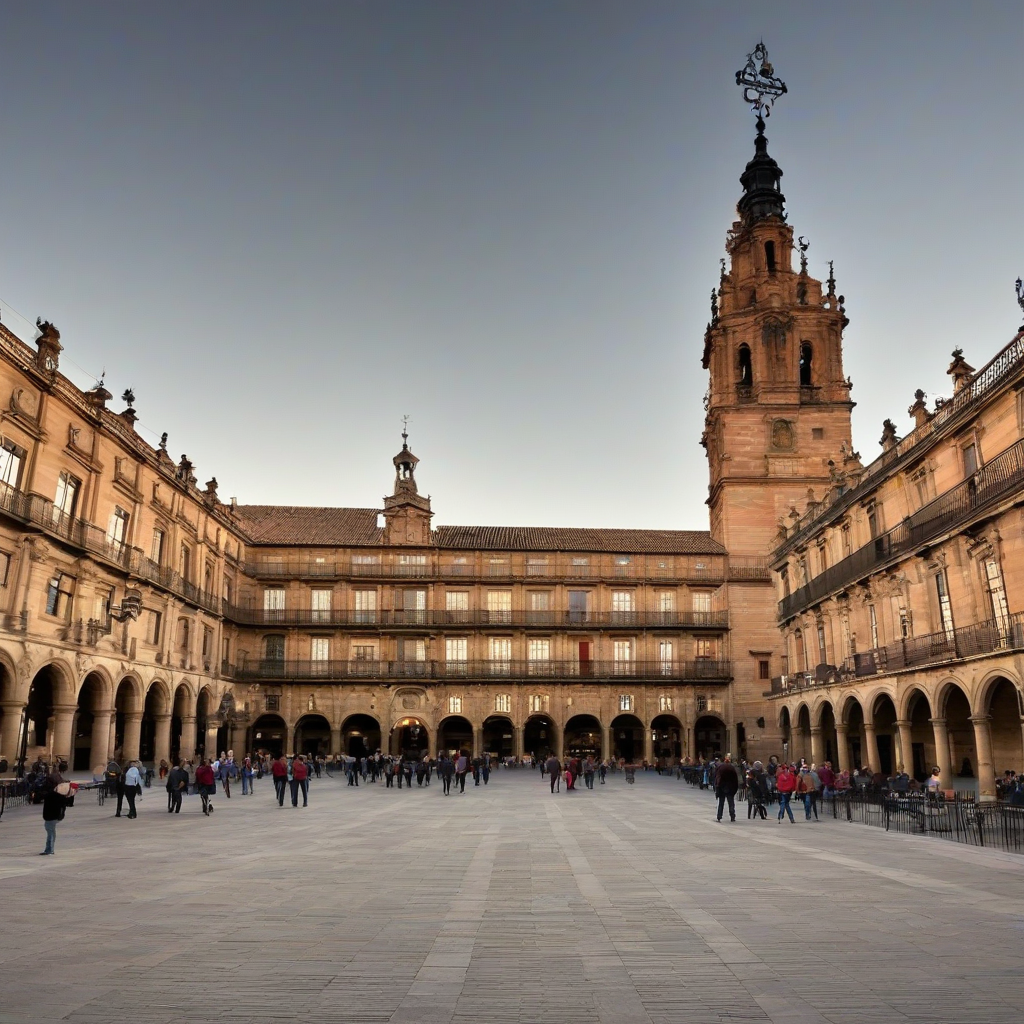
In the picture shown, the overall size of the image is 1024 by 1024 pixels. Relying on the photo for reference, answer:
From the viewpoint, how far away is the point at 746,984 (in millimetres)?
6641

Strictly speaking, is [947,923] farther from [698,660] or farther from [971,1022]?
[698,660]

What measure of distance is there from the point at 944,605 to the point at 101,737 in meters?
28.4

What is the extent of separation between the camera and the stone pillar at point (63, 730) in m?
28.4

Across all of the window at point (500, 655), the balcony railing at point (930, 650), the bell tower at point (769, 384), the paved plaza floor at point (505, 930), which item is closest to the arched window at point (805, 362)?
the bell tower at point (769, 384)

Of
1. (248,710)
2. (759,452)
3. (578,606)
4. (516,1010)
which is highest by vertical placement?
(759,452)

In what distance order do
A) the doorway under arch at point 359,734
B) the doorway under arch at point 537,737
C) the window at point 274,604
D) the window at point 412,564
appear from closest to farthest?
1. the window at point 274,604
2. the doorway under arch at point 359,734
3. the window at point 412,564
4. the doorway under arch at point 537,737

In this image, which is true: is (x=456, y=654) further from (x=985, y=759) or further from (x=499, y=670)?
(x=985, y=759)

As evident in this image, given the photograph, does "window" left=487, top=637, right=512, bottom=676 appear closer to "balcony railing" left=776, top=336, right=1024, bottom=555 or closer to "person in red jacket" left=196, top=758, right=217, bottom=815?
"balcony railing" left=776, top=336, right=1024, bottom=555

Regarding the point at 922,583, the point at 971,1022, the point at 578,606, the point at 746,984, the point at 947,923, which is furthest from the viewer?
the point at 578,606

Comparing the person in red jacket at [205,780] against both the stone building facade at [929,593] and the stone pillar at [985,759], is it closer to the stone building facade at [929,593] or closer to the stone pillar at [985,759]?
the stone building facade at [929,593]

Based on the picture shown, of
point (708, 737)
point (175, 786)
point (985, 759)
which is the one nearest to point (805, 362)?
point (708, 737)

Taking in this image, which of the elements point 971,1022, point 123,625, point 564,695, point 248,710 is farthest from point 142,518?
point 971,1022

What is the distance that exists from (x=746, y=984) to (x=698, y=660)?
160 feet

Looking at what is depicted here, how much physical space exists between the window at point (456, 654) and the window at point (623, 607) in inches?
359
